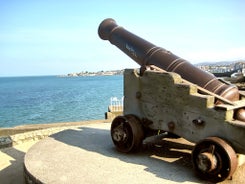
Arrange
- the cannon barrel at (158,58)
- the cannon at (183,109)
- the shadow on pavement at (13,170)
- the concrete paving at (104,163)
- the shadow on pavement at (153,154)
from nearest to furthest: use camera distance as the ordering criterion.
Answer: the cannon at (183,109)
the concrete paving at (104,163)
the shadow on pavement at (153,154)
the cannon barrel at (158,58)
the shadow on pavement at (13,170)

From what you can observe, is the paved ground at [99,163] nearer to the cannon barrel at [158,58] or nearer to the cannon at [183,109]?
the cannon at [183,109]

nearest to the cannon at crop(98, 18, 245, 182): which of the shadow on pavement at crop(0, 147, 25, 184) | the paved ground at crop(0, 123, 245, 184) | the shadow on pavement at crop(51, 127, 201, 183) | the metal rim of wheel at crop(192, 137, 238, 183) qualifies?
the metal rim of wheel at crop(192, 137, 238, 183)

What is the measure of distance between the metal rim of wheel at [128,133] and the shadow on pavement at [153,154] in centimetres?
15

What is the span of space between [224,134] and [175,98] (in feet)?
3.13

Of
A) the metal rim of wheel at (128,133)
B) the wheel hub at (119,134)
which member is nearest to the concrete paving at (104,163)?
the metal rim of wheel at (128,133)

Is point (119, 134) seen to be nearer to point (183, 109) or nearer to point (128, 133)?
point (128, 133)

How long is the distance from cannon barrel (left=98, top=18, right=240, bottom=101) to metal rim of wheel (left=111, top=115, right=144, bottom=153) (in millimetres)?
1099

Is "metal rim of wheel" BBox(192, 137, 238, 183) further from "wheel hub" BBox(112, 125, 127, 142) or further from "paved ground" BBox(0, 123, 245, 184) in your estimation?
"wheel hub" BBox(112, 125, 127, 142)

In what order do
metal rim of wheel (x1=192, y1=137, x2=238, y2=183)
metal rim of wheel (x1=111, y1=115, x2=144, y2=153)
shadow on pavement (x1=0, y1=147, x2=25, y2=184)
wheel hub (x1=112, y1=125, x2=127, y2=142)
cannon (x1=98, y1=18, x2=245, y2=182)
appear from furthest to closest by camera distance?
shadow on pavement (x1=0, y1=147, x2=25, y2=184), wheel hub (x1=112, y1=125, x2=127, y2=142), metal rim of wheel (x1=111, y1=115, x2=144, y2=153), cannon (x1=98, y1=18, x2=245, y2=182), metal rim of wheel (x1=192, y1=137, x2=238, y2=183)

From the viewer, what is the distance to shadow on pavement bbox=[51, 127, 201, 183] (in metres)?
4.45

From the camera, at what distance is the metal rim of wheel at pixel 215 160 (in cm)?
388

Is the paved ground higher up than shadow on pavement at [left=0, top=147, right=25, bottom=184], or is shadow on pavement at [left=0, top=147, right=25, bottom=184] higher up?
the paved ground

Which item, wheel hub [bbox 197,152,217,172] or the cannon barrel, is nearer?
wheel hub [bbox 197,152,217,172]

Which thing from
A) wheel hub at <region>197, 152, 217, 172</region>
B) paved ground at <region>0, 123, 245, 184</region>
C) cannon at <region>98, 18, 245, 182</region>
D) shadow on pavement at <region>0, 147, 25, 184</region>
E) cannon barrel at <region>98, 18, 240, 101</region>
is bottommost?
shadow on pavement at <region>0, 147, 25, 184</region>
